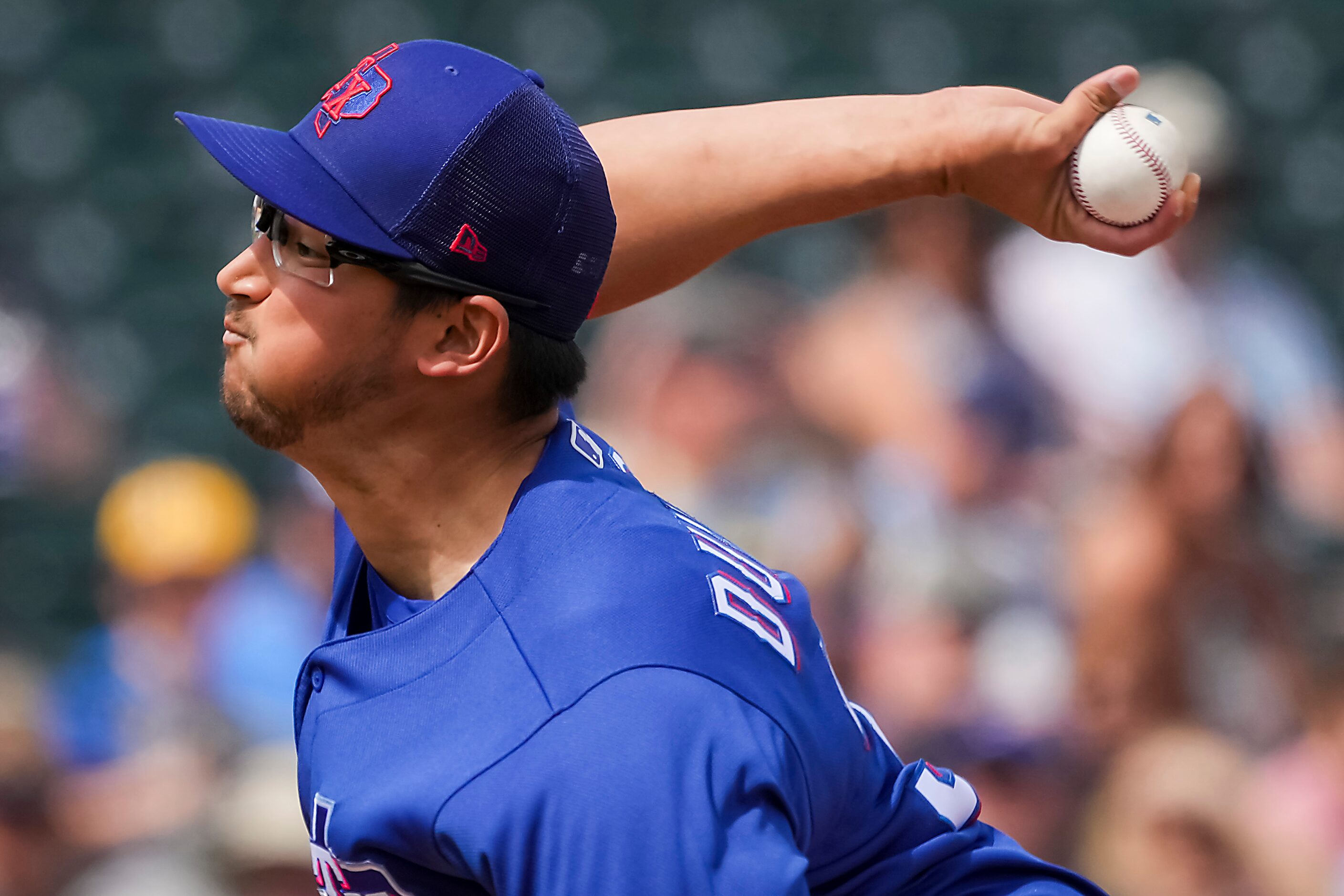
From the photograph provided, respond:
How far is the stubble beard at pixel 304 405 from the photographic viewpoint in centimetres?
158

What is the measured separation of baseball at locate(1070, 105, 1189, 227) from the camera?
1703mm

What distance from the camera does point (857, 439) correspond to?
4188mm

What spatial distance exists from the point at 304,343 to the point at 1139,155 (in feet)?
3.13

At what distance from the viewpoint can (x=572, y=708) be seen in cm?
138

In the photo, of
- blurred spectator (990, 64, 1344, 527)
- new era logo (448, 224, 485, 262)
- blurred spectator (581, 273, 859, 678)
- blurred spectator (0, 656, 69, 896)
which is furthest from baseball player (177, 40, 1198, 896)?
blurred spectator (990, 64, 1344, 527)

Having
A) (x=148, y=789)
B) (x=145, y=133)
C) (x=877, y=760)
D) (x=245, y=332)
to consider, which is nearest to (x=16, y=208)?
(x=145, y=133)

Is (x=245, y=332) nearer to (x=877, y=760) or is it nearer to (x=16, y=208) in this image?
(x=877, y=760)

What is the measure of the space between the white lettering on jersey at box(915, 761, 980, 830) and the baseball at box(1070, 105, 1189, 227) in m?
0.71

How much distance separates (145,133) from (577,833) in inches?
212

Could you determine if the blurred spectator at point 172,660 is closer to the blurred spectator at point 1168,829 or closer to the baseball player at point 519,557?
the blurred spectator at point 1168,829

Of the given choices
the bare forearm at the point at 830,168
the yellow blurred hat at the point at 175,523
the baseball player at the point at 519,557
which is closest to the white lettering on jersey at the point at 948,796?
the baseball player at the point at 519,557

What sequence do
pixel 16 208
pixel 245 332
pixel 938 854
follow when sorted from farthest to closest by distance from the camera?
1. pixel 16 208
2. pixel 938 854
3. pixel 245 332

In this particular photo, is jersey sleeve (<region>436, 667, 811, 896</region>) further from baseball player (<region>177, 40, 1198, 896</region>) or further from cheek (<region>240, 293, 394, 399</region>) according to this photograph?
cheek (<region>240, 293, 394, 399</region>)

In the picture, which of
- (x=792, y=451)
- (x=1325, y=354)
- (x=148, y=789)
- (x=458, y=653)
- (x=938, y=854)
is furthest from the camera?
(x=1325, y=354)
